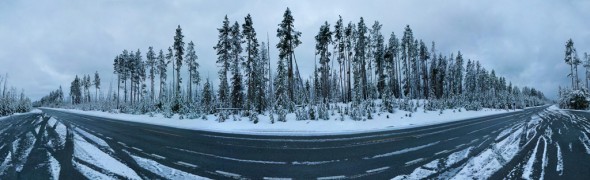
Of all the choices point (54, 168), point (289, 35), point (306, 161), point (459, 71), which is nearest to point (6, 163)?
point (54, 168)

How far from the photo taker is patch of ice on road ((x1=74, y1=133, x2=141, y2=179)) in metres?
6.64

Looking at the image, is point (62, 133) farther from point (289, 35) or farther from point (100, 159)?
point (289, 35)

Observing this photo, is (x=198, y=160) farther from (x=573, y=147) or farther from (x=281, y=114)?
(x=281, y=114)

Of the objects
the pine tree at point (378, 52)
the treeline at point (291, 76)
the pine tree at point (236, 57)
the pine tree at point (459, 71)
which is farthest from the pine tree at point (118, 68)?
the pine tree at point (459, 71)

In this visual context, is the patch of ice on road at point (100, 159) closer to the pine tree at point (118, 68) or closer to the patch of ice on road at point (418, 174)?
the patch of ice on road at point (418, 174)

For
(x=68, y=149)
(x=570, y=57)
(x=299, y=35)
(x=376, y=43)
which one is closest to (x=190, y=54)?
(x=299, y=35)

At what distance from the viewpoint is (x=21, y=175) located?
662 cm

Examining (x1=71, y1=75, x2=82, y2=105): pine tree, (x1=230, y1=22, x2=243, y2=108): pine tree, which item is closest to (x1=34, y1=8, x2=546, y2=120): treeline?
(x1=230, y1=22, x2=243, y2=108): pine tree

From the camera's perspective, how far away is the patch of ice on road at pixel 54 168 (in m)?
6.47

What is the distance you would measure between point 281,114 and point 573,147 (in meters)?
16.0

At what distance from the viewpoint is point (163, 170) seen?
267 inches

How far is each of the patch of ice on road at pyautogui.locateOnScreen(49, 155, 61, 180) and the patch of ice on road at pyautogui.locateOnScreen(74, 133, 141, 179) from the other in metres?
0.56

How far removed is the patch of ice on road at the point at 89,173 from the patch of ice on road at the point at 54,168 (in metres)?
0.36

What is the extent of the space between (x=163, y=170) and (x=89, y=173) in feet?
5.22
